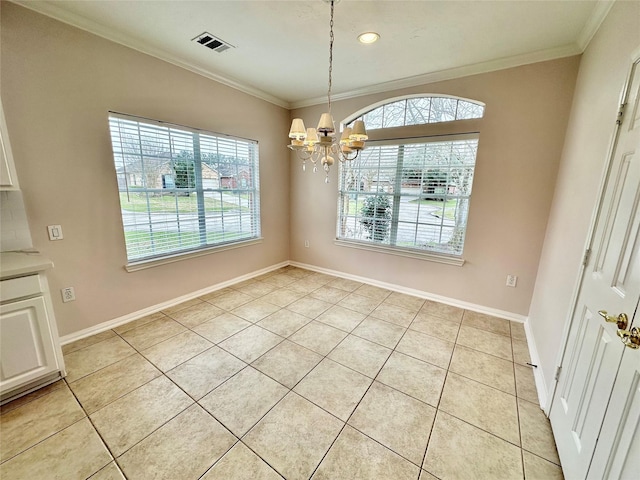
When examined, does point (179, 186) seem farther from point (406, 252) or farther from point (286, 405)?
point (406, 252)

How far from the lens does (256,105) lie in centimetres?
360

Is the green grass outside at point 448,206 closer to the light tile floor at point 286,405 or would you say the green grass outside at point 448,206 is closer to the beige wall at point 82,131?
the light tile floor at point 286,405

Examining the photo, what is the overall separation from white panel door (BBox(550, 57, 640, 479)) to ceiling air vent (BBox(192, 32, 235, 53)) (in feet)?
9.36

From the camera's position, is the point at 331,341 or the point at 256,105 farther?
the point at 256,105

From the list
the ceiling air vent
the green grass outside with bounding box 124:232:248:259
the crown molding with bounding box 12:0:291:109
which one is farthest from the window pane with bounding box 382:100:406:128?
the green grass outside with bounding box 124:232:248:259

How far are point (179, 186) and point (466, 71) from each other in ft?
11.2

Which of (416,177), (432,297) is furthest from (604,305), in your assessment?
(416,177)

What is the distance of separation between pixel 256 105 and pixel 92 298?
3005 millimetres

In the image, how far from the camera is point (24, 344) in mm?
1654

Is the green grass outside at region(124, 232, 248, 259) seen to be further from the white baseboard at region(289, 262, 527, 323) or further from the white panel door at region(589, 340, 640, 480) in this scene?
the white panel door at region(589, 340, 640, 480)

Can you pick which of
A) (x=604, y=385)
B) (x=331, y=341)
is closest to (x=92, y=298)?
(x=331, y=341)

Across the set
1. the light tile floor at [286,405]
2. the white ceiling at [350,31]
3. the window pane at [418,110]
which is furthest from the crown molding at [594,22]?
the light tile floor at [286,405]

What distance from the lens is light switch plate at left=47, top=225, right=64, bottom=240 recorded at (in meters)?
2.11

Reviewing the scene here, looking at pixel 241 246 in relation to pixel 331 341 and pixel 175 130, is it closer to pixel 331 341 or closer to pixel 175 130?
pixel 175 130
